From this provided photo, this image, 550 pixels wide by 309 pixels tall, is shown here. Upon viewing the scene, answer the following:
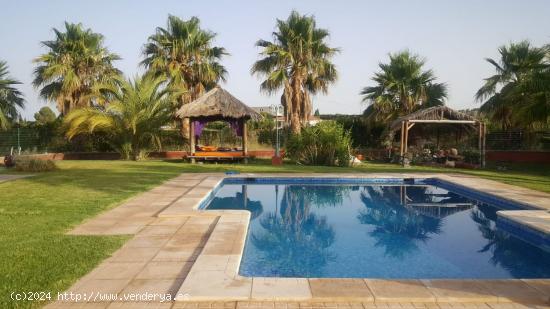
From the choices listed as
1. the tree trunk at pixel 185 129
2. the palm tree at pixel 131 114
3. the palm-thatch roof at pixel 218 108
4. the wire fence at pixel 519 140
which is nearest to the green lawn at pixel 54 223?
the palm-thatch roof at pixel 218 108

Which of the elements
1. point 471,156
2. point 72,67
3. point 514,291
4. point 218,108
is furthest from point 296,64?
point 514,291

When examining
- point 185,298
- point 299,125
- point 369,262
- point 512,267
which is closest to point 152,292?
point 185,298

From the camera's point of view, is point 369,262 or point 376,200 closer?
point 369,262

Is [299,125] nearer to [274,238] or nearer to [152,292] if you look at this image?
[274,238]

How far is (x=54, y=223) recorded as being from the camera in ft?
20.0

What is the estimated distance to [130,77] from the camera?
19156mm

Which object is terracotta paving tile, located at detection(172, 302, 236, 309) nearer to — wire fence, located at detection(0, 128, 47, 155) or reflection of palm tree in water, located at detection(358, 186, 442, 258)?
reflection of palm tree in water, located at detection(358, 186, 442, 258)

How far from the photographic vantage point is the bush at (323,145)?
16094mm

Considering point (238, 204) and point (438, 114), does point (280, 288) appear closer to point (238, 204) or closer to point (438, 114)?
point (238, 204)

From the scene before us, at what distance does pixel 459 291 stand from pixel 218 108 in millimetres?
13941

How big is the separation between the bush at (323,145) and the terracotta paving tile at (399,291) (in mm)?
12325

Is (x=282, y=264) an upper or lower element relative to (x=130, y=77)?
lower

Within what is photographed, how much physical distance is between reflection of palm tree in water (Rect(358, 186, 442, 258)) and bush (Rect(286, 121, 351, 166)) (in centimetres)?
447

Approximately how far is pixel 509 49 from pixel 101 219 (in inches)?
725
